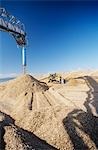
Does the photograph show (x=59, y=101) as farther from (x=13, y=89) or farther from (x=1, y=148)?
(x=1, y=148)

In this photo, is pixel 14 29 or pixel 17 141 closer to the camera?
pixel 17 141

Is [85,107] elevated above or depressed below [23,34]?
below

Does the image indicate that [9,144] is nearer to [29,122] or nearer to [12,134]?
[12,134]

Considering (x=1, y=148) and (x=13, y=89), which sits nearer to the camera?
(x=1, y=148)

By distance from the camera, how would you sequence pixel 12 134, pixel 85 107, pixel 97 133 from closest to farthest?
pixel 12 134, pixel 97 133, pixel 85 107

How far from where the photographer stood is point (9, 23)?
18547 mm

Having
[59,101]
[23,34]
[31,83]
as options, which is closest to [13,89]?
[31,83]

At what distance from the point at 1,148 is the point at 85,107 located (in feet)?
25.2

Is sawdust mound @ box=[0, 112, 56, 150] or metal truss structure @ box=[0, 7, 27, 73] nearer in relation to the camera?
sawdust mound @ box=[0, 112, 56, 150]

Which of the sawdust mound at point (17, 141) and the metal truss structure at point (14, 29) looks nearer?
the sawdust mound at point (17, 141)

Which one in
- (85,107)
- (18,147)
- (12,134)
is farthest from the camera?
(85,107)

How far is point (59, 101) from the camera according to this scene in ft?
60.1

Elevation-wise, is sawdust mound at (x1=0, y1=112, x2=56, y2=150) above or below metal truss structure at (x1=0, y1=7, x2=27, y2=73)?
below

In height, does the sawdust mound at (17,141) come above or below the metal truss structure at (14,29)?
below
